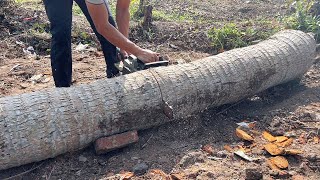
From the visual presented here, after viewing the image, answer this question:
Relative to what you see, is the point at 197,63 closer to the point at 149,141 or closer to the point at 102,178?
the point at 149,141

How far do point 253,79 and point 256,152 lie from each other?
0.89 m

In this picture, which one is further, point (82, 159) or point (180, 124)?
point (180, 124)

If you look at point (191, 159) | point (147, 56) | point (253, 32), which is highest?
point (147, 56)

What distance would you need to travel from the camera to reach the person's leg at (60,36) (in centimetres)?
362

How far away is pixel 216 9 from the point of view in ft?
24.9

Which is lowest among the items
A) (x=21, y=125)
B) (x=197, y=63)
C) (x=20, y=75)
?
(x=20, y=75)

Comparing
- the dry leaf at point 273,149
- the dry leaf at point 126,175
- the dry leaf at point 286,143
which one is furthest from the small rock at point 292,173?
the dry leaf at point 126,175

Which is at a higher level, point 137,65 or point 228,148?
point 137,65

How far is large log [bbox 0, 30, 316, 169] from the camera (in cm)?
273

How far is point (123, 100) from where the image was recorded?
3031mm

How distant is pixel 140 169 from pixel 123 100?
22.4 inches

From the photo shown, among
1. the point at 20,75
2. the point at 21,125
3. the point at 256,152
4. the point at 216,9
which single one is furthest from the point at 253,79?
the point at 216,9

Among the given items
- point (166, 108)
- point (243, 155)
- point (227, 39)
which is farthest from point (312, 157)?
point (227, 39)

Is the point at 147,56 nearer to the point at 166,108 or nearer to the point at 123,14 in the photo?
the point at 166,108
